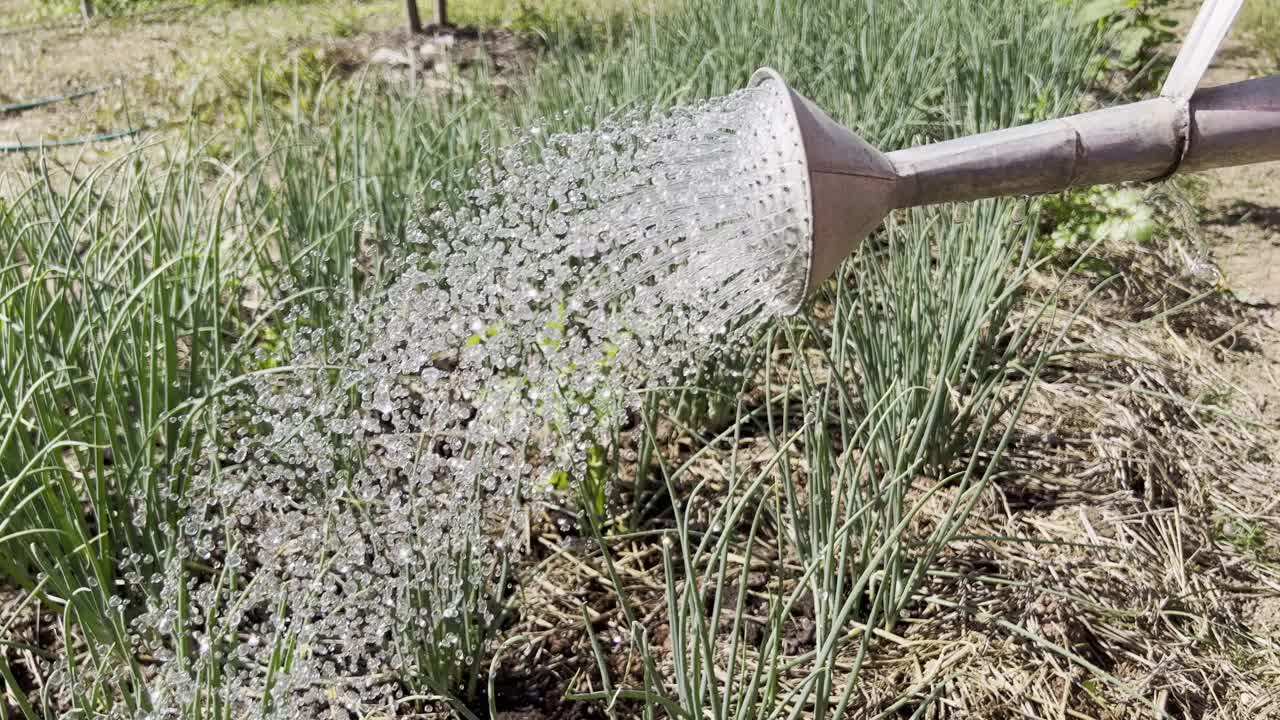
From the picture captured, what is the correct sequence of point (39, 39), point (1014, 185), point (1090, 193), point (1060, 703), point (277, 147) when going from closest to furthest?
point (1014, 185) → point (1060, 703) → point (277, 147) → point (1090, 193) → point (39, 39)

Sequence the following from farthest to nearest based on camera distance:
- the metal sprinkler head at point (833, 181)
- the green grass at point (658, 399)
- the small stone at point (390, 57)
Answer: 1. the small stone at point (390, 57)
2. the green grass at point (658, 399)
3. the metal sprinkler head at point (833, 181)

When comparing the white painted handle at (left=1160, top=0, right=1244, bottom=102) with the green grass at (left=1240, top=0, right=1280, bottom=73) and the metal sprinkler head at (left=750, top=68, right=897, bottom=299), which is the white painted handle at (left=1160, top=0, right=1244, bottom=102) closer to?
the metal sprinkler head at (left=750, top=68, right=897, bottom=299)

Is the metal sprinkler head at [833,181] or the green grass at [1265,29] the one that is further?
the green grass at [1265,29]

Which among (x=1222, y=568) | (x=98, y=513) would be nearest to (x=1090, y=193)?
(x=1222, y=568)

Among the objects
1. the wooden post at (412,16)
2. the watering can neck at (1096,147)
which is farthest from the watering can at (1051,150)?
the wooden post at (412,16)

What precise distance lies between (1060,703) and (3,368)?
1.72 meters

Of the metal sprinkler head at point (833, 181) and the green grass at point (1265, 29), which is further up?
the metal sprinkler head at point (833, 181)

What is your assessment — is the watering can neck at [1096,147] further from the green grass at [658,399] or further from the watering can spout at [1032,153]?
the green grass at [658,399]

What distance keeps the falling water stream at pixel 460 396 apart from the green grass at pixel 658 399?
79mm

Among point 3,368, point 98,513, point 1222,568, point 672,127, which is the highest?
point 672,127

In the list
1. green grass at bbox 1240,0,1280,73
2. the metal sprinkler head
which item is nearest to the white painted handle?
the metal sprinkler head

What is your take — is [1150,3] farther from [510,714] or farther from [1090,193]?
[510,714]

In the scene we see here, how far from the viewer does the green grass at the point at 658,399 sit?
1408 millimetres

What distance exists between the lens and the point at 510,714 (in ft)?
5.11
